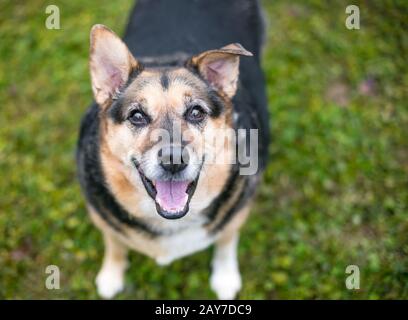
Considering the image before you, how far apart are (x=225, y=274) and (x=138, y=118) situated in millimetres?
1907

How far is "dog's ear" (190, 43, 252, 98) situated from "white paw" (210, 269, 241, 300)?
5.98 feet

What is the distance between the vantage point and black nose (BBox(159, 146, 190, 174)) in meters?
2.89

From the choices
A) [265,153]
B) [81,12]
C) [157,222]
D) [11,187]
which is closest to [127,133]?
[157,222]

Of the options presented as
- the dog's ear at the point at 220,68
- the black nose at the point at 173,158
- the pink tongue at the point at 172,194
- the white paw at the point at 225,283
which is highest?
the dog's ear at the point at 220,68

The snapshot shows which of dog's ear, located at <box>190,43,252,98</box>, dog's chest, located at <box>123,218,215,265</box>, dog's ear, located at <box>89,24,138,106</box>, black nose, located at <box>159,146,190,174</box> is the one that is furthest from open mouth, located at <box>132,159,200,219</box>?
dog's ear, located at <box>190,43,252,98</box>

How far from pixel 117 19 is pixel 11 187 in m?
2.64

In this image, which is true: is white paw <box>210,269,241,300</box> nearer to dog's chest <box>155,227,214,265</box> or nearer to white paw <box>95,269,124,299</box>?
dog's chest <box>155,227,214,265</box>

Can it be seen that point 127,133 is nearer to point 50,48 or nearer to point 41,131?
point 41,131

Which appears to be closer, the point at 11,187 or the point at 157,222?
the point at 157,222

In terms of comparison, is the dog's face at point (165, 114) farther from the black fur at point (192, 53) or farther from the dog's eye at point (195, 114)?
the black fur at point (192, 53)

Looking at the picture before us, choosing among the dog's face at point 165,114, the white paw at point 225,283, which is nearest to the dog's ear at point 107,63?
the dog's face at point 165,114

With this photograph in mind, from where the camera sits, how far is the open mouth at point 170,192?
306cm

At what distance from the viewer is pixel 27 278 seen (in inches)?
169

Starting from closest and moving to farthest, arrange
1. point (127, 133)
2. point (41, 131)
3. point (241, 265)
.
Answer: point (127, 133) → point (241, 265) → point (41, 131)
